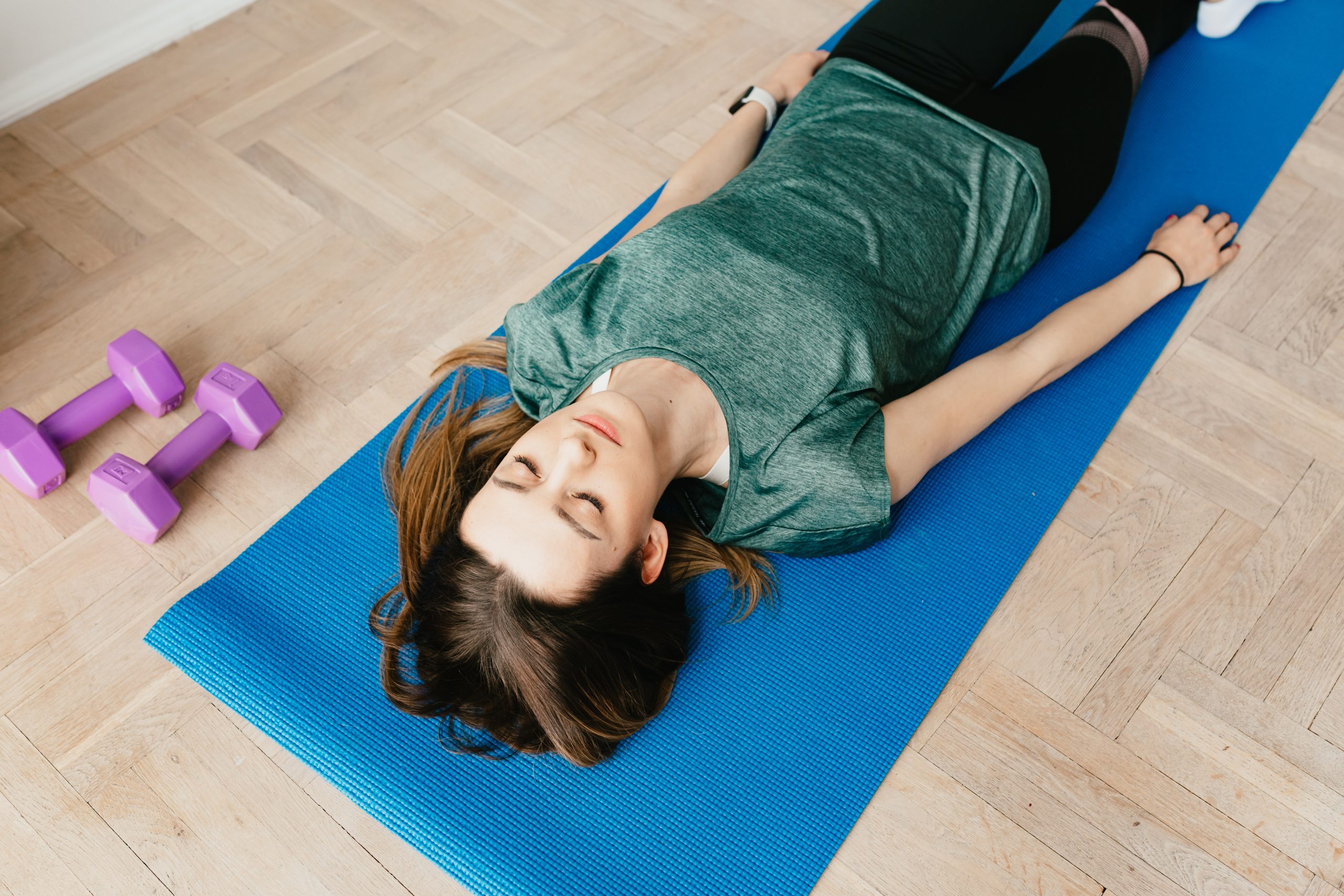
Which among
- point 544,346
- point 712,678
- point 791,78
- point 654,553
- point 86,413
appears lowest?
point 712,678

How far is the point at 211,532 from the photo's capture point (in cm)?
160

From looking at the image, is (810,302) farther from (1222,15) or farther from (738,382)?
(1222,15)

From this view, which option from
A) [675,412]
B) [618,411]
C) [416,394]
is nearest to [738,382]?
[675,412]

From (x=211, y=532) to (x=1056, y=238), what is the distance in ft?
5.37

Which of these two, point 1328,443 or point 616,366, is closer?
point 616,366

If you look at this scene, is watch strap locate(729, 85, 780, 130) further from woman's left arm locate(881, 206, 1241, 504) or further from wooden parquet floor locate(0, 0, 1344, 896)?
woman's left arm locate(881, 206, 1241, 504)

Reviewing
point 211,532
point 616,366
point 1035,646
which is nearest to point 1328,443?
point 1035,646

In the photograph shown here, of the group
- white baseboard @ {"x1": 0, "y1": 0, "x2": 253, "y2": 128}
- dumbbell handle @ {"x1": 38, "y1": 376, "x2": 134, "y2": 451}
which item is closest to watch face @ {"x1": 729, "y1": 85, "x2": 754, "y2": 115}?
dumbbell handle @ {"x1": 38, "y1": 376, "x2": 134, "y2": 451}

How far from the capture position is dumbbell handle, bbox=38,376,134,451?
1585 millimetres

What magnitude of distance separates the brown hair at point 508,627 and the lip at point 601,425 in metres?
0.16

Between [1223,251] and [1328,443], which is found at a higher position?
[1223,251]

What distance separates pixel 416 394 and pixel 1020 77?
4.33 ft

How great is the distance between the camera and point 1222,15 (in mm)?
2104

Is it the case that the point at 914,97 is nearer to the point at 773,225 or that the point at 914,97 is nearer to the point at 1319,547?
the point at 773,225
